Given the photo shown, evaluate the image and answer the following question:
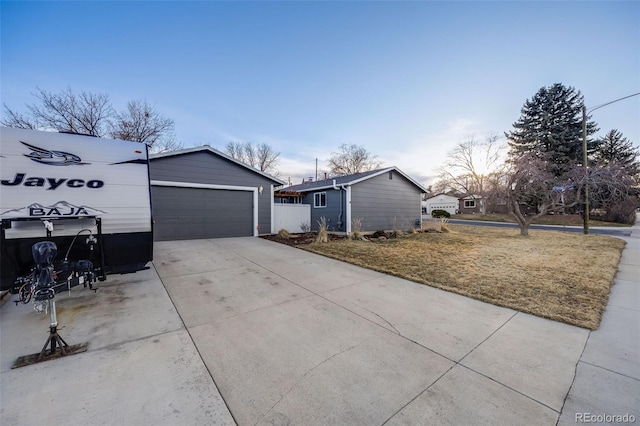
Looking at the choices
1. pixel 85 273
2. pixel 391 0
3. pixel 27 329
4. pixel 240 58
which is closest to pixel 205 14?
pixel 240 58

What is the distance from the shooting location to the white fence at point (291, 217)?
12597 mm

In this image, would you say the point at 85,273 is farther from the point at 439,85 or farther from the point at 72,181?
the point at 439,85

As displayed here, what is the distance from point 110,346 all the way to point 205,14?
9795 mm

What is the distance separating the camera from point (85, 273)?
353 centimetres

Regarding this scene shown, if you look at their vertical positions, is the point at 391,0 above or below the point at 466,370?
above

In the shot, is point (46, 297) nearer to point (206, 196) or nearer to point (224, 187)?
point (206, 196)

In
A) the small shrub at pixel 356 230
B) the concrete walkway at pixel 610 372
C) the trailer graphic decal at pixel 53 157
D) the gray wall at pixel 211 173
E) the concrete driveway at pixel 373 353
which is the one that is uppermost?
the gray wall at pixel 211 173

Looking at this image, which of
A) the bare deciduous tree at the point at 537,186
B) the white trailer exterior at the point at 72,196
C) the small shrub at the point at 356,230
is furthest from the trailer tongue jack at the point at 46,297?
the bare deciduous tree at the point at 537,186

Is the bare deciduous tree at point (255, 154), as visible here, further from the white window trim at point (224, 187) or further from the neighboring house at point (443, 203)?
the neighboring house at point (443, 203)

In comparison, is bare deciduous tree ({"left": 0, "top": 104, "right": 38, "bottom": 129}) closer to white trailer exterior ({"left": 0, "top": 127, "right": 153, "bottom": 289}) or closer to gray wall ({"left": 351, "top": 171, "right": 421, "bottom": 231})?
white trailer exterior ({"left": 0, "top": 127, "right": 153, "bottom": 289})

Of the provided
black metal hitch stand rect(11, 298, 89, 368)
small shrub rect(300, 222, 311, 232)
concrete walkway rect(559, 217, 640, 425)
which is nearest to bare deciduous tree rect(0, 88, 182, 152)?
small shrub rect(300, 222, 311, 232)

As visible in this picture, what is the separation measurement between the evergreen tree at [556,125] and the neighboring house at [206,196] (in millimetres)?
23831

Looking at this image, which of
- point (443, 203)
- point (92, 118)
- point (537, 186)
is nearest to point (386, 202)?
point (537, 186)

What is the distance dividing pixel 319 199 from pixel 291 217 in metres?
2.10
